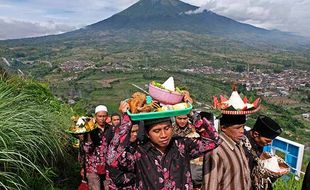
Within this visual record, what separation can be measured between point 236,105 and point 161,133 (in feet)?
2.21

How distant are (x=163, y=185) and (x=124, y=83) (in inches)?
2175

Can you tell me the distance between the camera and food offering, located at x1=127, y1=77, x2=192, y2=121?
199cm

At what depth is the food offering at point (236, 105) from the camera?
2.41 meters

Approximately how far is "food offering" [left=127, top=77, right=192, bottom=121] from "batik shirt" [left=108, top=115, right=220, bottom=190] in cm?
17

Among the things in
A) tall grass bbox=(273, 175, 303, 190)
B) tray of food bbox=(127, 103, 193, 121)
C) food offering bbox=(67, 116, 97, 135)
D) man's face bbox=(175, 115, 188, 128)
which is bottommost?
tall grass bbox=(273, 175, 303, 190)

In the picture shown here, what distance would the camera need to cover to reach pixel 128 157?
213 cm

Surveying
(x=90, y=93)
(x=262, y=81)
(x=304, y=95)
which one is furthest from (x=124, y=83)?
(x=304, y=95)

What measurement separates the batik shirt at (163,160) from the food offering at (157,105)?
0.17m

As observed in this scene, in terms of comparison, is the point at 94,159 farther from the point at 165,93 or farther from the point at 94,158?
the point at 165,93

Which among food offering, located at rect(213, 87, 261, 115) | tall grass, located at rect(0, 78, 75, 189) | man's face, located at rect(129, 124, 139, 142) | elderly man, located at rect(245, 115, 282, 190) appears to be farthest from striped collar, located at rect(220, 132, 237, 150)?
tall grass, located at rect(0, 78, 75, 189)

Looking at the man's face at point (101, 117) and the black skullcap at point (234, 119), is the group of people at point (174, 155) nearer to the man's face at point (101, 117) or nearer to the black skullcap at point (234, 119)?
the black skullcap at point (234, 119)

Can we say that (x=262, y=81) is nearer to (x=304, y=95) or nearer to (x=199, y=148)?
(x=304, y=95)

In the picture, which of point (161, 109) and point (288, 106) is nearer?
point (161, 109)

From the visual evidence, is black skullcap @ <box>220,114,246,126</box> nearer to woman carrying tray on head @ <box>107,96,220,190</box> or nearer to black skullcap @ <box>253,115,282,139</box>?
woman carrying tray on head @ <box>107,96,220,190</box>
